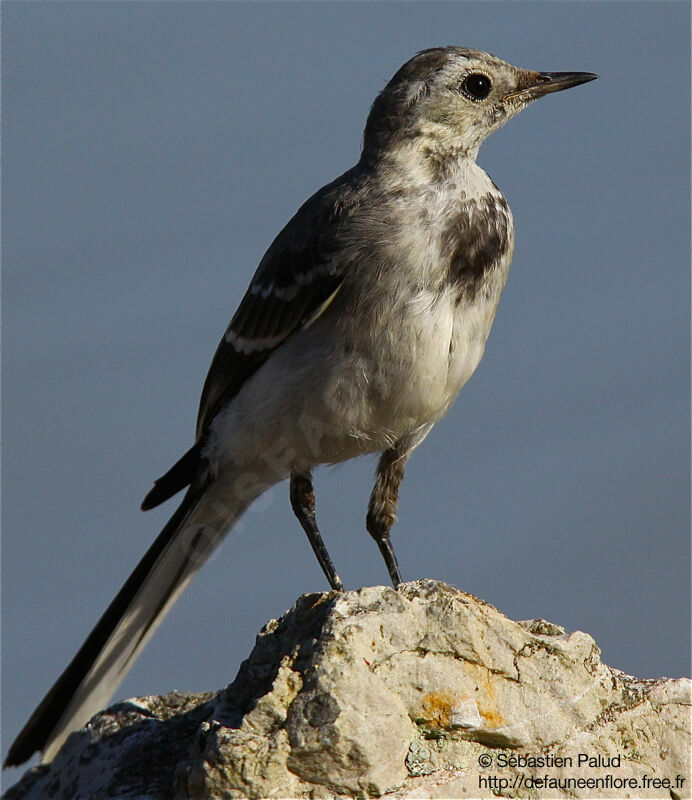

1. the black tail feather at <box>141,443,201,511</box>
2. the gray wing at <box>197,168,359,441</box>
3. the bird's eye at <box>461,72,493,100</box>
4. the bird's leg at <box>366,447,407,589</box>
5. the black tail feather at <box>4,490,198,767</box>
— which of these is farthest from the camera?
the black tail feather at <box>141,443,201,511</box>

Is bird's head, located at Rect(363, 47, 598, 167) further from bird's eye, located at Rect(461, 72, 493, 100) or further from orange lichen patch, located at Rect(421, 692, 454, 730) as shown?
orange lichen patch, located at Rect(421, 692, 454, 730)

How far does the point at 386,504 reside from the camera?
7344mm

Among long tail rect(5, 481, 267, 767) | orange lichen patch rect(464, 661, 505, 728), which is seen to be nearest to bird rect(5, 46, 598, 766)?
long tail rect(5, 481, 267, 767)

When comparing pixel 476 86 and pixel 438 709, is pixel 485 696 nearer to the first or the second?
pixel 438 709

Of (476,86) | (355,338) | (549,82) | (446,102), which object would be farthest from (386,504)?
(549,82)

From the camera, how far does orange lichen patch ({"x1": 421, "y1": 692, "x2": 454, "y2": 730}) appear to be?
4570 mm

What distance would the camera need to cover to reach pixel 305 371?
21.5 ft

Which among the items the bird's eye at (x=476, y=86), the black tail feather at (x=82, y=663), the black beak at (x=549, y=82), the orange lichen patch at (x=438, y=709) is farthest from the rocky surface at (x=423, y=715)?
the black beak at (x=549, y=82)

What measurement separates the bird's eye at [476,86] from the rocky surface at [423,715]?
3.49 meters

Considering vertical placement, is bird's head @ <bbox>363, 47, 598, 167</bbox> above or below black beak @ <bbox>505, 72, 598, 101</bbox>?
below

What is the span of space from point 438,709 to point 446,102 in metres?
3.98

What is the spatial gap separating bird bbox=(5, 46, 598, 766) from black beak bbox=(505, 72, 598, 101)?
0.01 meters

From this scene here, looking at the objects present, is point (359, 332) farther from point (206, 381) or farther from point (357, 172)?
point (206, 381)

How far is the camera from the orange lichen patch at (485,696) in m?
4.65
